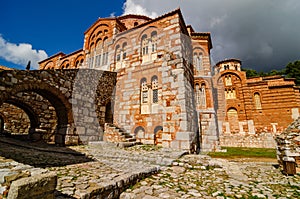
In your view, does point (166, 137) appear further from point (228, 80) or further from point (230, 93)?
point (228, 80)

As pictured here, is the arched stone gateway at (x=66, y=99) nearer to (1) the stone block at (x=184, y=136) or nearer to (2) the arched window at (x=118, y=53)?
(2) the arched window at (x=118, y=53)

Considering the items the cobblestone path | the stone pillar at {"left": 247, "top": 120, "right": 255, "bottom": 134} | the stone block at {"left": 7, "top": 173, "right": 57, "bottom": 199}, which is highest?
the stone pillar at {"left": 247, "top": 120, "right": 255, "bottom": 134}

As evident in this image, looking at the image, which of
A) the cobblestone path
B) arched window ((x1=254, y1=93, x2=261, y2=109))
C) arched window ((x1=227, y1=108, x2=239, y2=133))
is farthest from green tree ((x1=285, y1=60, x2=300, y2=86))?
the cobblestone path

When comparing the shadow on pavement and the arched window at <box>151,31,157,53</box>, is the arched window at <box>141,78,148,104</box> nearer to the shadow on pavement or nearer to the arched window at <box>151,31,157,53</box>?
the arched window at <box>151,31,157,53</box>

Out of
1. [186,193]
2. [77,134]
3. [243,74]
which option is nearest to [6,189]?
[186,193]

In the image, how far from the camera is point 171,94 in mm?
7969

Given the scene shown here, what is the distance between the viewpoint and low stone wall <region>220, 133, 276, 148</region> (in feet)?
59.9

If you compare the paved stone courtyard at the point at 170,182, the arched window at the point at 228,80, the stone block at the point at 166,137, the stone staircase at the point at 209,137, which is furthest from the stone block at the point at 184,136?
the arched window at the point at 228,80

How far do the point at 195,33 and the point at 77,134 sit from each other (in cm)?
1408

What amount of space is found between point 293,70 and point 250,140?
56.9 ft

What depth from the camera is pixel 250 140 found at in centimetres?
1898

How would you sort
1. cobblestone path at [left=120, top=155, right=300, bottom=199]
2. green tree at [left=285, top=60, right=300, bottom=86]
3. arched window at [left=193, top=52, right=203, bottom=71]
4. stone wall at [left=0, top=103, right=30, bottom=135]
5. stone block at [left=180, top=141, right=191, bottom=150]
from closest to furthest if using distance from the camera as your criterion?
cobblestone path at [left=120, top=155, right=300, bottom=199] → stone block at [left=180, top=141, right=191, bottom=150] → stone wall at [left=0, top=103, right=30, bottom=135] → arched window at [left=193, top=52, right=203, bottom=71] → green tree at [left=285, top=60, right=300, bottom=86]

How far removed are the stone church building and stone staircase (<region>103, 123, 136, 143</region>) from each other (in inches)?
2.1

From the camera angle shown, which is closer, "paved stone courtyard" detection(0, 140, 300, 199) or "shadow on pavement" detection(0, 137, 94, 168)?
"paved stone courtyard" detection(0, 140, 300, 199)
